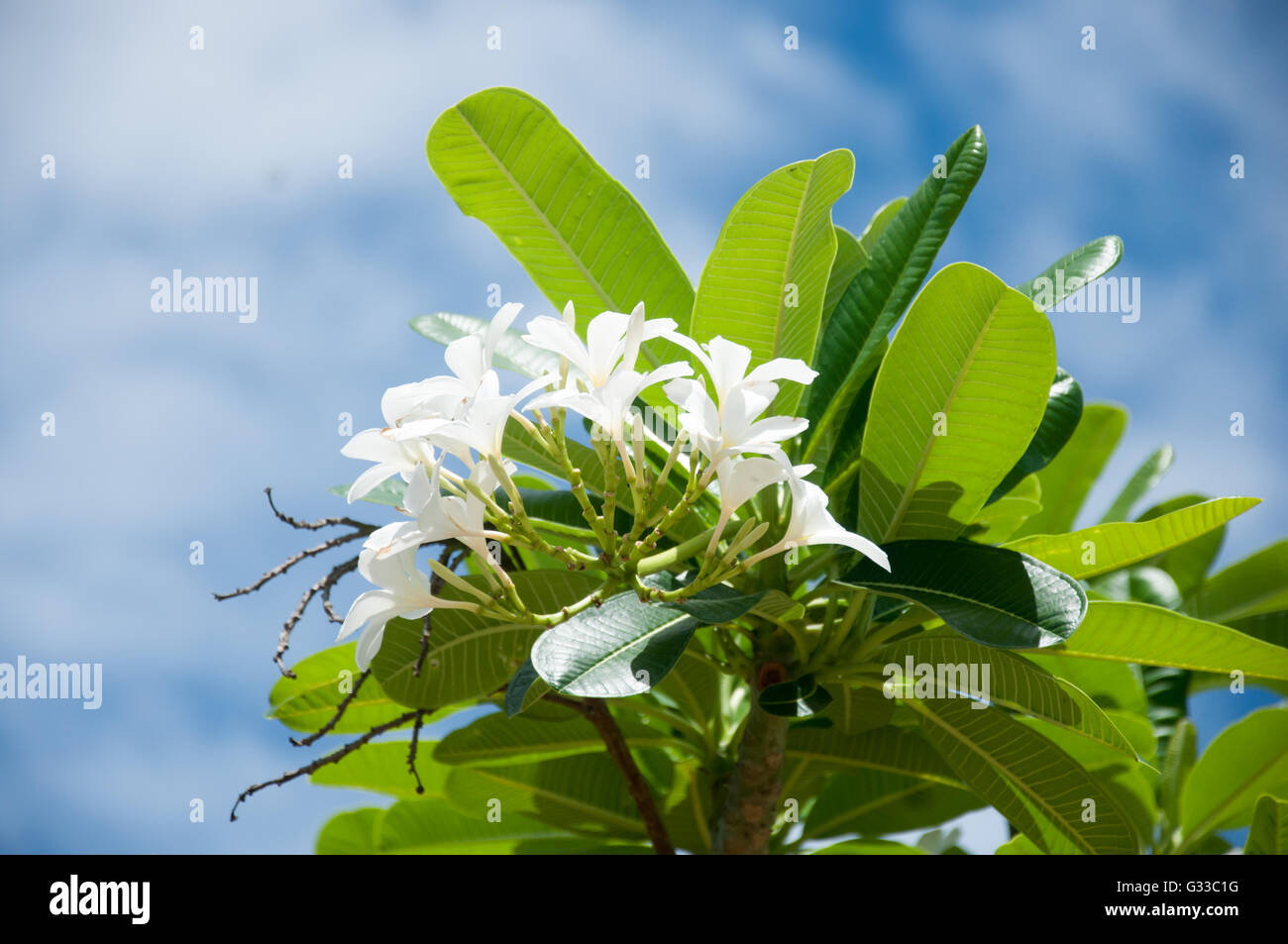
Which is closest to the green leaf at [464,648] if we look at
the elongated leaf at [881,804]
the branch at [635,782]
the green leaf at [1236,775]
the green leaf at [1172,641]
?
the branch at [635,782]

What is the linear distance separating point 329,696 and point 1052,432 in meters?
1.08

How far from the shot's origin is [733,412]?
87cm

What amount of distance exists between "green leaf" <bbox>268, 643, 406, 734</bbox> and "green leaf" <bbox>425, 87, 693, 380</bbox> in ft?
2.02

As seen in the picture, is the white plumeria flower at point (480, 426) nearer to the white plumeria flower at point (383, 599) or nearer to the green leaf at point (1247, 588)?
the white plumeria flower at point (383, 599)

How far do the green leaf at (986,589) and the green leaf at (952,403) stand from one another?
0.32 ft

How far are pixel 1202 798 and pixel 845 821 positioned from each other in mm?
624

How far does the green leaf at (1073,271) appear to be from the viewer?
1.28m

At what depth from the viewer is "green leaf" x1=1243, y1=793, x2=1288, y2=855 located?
1.32 metres

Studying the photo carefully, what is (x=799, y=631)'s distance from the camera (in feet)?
4.16

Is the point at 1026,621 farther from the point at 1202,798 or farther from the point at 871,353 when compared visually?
the point at 1202,798

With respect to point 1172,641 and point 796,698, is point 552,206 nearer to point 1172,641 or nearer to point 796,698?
point 796,698

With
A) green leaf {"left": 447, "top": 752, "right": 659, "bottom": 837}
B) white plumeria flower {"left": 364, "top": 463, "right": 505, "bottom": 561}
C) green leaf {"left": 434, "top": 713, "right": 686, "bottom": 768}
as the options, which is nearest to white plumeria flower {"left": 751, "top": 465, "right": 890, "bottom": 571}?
white plumeria flower {"left": 364, "top": 463, "right": 505, "bottom": 561}

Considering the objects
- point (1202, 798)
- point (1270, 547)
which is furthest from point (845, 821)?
point (1270, 547)

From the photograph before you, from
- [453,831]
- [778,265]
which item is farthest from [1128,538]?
[453,831]
